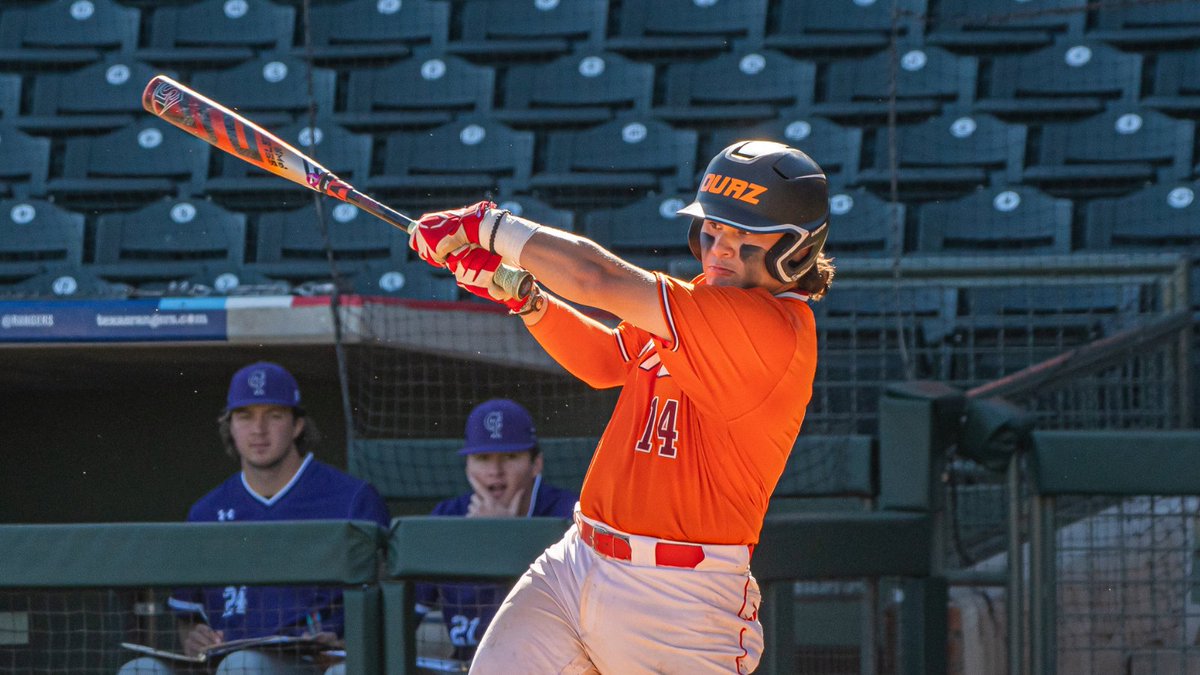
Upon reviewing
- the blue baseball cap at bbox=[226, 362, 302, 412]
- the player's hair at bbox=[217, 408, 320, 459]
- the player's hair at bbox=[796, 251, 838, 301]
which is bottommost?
the player's hair at bbox=[217, 408, 320, 459]

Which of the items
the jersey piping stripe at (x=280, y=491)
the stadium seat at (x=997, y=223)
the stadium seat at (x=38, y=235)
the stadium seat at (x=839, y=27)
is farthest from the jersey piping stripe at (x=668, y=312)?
the stadium seat at (x=839, y=27)

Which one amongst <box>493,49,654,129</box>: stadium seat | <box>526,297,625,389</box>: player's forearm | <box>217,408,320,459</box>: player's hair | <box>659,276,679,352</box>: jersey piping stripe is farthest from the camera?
<box>493,49,654,129</box>: stadium seat

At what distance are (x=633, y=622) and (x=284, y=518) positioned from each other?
1657 millimetres

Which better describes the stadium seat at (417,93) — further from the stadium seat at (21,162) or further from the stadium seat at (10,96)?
the stadium seat at (10,96)

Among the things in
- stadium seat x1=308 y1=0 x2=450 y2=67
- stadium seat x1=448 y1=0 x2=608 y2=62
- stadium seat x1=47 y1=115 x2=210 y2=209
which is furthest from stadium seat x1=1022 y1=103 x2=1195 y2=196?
stadium seat x1=47 y1=115 x2=210 y2=209

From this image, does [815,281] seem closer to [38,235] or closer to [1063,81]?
[1063,81]

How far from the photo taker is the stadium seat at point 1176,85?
557 cm

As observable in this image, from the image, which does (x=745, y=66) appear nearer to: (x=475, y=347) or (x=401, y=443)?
(x=475, y=347)

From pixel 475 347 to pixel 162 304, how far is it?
93cm

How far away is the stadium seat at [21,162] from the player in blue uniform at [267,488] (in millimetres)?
2682

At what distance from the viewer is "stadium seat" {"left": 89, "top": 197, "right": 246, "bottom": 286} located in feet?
17.9

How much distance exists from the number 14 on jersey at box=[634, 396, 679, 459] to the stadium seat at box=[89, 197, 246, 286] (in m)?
3.54

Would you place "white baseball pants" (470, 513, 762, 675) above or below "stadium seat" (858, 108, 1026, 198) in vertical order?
below

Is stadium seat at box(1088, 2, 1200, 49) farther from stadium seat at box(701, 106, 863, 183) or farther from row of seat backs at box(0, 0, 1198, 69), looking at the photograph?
stadium seat at box(701, 106, 863, 183)
